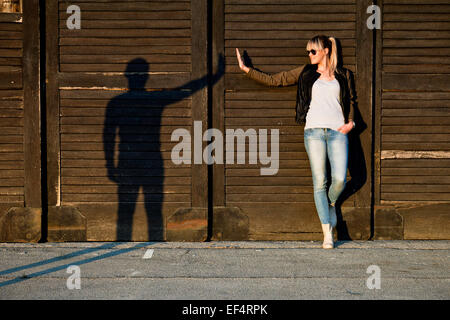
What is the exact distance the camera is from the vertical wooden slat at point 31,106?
5.54 m

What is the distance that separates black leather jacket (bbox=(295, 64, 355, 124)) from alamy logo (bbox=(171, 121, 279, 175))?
1.26 feet

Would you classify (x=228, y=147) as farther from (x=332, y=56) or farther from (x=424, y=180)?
(x=424, y=180)

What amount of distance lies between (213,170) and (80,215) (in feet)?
5.23

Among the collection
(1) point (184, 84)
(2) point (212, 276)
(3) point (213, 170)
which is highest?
(1) point (184, 84)

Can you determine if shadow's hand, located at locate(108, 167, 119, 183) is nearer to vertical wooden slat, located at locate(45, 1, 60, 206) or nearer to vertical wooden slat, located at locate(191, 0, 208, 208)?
vertical wooden slat, located at locate(45, 1, 60, 206)

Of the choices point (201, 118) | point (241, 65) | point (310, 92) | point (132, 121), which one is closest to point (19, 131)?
point (132, 121)

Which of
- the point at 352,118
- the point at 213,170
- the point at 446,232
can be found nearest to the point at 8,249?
the point at 213,170

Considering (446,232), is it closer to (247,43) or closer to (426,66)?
(426,66)

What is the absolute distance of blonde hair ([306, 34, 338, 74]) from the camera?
5457 millimetres

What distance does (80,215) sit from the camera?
5.68m

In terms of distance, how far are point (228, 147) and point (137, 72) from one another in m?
1.33

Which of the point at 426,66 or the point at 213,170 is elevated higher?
the point at 426,66

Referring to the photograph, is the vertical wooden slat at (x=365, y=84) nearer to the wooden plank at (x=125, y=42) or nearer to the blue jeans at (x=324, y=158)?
the blue jeans at (x=324, y=158)

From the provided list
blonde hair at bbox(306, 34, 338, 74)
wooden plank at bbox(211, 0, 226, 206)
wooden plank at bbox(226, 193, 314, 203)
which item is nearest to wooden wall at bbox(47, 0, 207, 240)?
wooden plank at bbox(211, 0, 226, 206)
